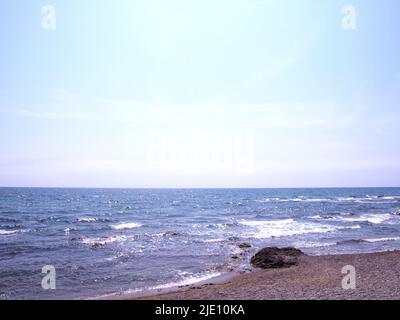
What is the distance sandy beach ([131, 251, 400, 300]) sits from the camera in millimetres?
10680

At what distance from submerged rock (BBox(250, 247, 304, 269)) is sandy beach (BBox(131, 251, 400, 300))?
70 centimetres

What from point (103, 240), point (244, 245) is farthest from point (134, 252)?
point (244, 245)

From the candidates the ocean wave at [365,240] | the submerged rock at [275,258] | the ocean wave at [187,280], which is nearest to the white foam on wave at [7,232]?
the ocean wave at [187,280]

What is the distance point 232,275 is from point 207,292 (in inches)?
158

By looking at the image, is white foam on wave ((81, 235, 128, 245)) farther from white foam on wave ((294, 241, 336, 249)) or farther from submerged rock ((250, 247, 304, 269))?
white foam on wave ((294, 241, 336, 249))

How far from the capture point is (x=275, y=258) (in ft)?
59.3

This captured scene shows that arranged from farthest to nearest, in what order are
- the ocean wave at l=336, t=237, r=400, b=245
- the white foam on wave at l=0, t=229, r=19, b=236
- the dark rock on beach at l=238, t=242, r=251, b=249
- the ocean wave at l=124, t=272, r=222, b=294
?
the white foam on wave at l=0, t=229, r=19, b=236 < the ocean wave at l=336, t=237, r=400, b=245 < the dark rock on beach at l=238, t=242, r=251, b=249 < the ocean wave at l=124, t=272, r=222, b=294

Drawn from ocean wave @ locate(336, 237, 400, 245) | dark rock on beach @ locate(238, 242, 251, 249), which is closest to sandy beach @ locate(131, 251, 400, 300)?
dark rock on beach @ locate(238, 242, 251, 249)

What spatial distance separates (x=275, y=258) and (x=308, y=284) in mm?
5770

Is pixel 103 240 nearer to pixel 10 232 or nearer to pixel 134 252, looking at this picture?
pixel 134 252

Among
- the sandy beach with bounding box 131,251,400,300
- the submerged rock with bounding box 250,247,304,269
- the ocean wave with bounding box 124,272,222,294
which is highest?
the sandy beach with bounding box 131,251,400,300

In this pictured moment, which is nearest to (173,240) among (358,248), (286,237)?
(286,237)

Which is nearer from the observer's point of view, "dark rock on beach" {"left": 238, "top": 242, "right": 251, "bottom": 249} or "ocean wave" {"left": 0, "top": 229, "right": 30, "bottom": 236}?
"dark rock on beach" {"left": 238, "top": 242, "right": 251, "bottom": 249}
